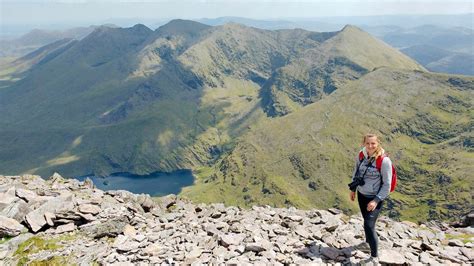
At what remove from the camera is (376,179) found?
16.6 m

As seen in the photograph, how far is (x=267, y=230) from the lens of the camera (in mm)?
22875

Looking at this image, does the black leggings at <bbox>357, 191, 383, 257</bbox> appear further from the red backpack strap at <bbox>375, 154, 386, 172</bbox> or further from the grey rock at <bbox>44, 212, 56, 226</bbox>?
the grey rock at <bbox>44, 212, 56, 226</bbox>

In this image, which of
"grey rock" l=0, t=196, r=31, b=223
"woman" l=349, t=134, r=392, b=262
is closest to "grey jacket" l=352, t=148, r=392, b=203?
"woman" l=349, t=134, r=392, b=262

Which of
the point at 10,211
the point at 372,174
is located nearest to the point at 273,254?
the point at 372,174

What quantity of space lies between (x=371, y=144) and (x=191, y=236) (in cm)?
1304

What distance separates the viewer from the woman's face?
16.3 metres

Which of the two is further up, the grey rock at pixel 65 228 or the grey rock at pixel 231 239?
the grey rock at pixel 231 239

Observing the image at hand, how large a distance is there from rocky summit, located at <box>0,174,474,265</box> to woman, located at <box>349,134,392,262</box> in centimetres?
201

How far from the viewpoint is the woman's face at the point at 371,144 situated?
16.3 m

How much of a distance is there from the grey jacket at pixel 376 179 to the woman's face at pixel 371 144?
528 mm

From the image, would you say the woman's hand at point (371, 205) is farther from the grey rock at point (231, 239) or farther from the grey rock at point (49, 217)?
the grey rock at point (49, 217)

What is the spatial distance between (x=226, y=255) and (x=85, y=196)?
18885 mm

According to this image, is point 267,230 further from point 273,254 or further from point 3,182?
point 3,182

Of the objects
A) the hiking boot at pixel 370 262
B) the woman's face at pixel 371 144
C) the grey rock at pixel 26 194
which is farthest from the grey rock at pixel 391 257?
the grey rock at pixel 26 194
